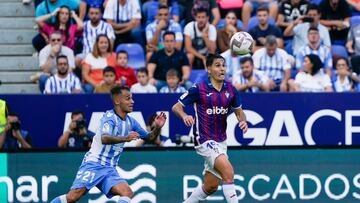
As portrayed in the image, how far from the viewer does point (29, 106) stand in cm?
1680

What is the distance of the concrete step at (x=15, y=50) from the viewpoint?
18.8 meters

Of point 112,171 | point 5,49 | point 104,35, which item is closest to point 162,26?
point 104,35

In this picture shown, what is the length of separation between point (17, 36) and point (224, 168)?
6664 millimetres

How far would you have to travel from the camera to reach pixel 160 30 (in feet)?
60.1

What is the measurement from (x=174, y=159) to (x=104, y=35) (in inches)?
140

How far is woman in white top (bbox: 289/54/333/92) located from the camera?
682 inches

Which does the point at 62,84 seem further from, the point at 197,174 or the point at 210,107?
the point at 210,107

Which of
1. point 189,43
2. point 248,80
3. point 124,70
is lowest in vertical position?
point 248,80

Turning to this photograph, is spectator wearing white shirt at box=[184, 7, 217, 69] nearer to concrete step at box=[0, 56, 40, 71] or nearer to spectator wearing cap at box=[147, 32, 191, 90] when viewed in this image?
spectator wearing cap at box=[147, 32, 191, 90]

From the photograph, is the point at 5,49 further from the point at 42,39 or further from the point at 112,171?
the point at 112,171

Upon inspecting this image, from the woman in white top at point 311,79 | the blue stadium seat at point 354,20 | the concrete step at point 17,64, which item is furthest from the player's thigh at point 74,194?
the blue stadium seat at point 354,20

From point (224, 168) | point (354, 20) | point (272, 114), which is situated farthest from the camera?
point (354, 20)

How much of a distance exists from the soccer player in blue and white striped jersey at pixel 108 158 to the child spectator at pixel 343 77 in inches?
206

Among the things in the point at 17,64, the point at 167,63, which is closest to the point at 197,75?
the point at 167,63
